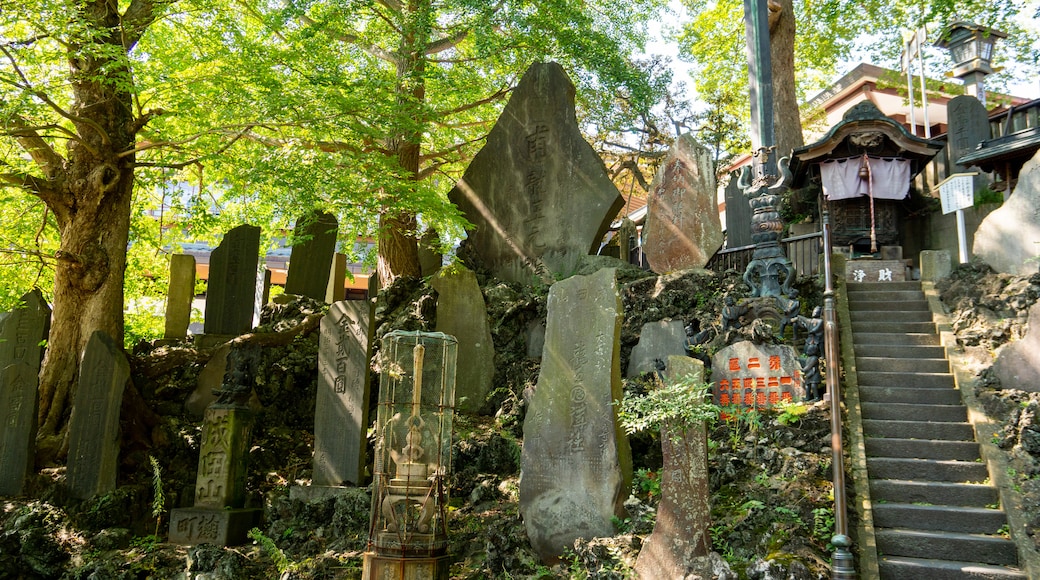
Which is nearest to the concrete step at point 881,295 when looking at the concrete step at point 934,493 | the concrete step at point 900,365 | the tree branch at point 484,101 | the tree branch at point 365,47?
the concrete step at point 900,365

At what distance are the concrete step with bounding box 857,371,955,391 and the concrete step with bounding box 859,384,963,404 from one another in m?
0.13

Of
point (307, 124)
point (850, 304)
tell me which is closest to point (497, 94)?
point (307, 124)

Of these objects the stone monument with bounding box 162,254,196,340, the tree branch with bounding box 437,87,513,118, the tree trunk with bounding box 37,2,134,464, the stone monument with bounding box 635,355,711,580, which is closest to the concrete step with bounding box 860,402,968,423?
the stone monument with bounding box 635,355,711,580

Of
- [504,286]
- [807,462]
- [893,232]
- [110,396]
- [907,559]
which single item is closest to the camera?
[907,559]

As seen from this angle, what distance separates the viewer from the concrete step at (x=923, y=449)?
7668 mm

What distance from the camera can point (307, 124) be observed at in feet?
36.0

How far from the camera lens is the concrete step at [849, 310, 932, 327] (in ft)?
34.6

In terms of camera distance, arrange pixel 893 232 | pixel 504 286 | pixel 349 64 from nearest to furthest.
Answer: pixel 504 286 → pixel 349 64 → pixel 893 232

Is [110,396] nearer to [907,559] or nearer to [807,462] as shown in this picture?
[807,462]

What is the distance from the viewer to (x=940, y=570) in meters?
6.16

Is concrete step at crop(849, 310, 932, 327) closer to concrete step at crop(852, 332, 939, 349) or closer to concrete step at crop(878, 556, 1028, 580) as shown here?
concrete step at crop(852, 332, 939, 349)

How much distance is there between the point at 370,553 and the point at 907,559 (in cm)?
483

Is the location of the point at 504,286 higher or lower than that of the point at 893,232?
lower

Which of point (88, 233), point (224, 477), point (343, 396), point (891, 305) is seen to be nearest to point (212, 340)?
point (88, 233)
